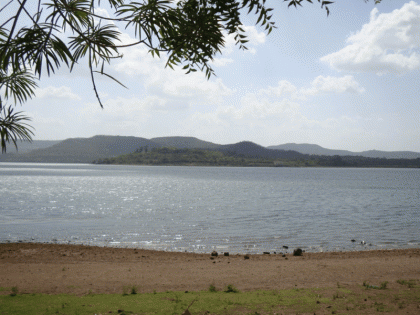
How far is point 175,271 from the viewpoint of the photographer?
581 inches

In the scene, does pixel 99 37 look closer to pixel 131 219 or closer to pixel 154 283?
pixel 154 283

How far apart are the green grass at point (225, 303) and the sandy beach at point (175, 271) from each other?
1.64m

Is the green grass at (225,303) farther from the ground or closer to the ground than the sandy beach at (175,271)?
farther from the ground

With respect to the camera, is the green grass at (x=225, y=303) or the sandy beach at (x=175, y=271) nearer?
the green grass at (x=225, y=303)

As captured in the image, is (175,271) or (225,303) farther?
(175,271)

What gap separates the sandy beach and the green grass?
1.64 meters

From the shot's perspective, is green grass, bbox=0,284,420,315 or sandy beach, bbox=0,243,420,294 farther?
sandy beach, bbox=0,243,420,294

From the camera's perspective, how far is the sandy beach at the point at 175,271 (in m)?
11.9

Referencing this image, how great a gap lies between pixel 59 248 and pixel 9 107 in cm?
1595

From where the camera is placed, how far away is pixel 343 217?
4031cm

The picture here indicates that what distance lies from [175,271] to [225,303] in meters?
6.59

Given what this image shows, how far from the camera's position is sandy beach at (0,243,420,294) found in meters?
11.9

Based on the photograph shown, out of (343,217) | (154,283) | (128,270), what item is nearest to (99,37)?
(154,283)

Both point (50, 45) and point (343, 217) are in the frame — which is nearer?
point (50, 45)
